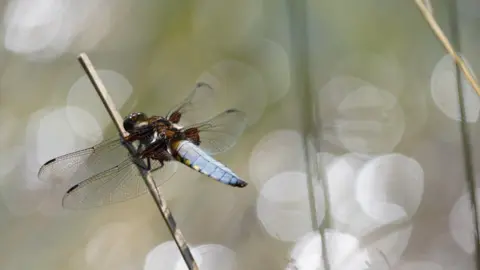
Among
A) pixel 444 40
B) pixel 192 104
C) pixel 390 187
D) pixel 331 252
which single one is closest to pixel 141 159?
pixel 192 104

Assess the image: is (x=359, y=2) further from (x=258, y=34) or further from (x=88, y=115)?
(x=88, y=115)

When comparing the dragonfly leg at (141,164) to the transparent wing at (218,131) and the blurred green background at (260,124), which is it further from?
the blurred green background at (260,124)

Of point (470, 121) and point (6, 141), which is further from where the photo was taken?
point (6, 141)

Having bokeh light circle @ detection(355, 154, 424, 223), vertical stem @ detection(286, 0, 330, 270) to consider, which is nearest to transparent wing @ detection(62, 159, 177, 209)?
vertical stem @ detection(286, 0, 330, 270)

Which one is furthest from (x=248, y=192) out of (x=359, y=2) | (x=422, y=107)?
(x=359, y=2)

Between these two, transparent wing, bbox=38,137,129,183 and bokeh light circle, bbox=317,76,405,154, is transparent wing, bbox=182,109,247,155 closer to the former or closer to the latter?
transparent wing, bbox=38,137,129,183

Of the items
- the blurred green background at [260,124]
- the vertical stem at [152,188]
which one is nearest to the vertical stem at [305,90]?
the blurred green background at [260,124]

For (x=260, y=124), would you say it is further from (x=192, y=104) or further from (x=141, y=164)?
(x=141, y=164)
